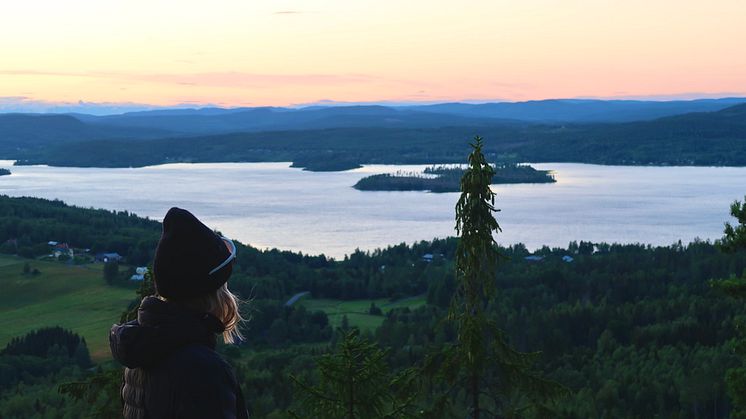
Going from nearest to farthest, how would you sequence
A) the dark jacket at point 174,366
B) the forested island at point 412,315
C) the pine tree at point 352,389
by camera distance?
the dark jacket at point 174,366 < the pine tree at point 352,389 < the forested island at point 412,315

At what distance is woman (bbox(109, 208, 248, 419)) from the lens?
2.43 metres

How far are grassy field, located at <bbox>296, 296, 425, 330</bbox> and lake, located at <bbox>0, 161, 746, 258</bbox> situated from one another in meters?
14.1

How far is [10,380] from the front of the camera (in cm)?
3819

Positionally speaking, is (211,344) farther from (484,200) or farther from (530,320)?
(530,320)

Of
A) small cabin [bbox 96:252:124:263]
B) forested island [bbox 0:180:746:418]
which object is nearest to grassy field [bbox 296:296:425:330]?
forested island [bbox 0:180:746:418]

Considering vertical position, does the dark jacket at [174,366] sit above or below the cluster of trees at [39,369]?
above

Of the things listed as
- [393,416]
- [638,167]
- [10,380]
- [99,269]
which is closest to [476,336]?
[393,416]

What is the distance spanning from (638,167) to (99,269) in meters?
134

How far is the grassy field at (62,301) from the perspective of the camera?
47.0 m

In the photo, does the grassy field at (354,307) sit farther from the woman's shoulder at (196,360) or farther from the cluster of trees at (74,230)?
the woman's shoulder at (196,360)

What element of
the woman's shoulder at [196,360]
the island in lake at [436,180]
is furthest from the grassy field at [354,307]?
the island in lake at [436,180]

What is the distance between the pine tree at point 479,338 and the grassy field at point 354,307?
40.7 metres

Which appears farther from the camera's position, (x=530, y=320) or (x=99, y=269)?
(x=99, y=269)

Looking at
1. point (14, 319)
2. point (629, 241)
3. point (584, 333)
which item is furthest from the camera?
point (629, 241)
